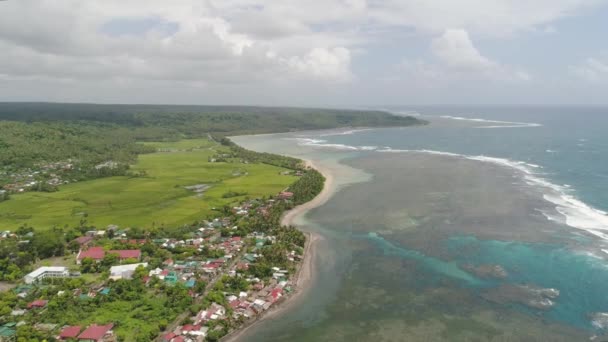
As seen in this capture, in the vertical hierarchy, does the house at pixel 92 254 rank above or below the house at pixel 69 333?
above

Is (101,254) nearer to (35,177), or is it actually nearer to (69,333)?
(69,333)

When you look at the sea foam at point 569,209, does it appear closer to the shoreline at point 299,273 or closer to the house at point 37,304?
the shoreline at point 299,273

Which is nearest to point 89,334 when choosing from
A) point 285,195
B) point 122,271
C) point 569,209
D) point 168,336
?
point 168,336

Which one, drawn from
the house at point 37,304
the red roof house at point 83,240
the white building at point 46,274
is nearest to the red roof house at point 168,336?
the house at point 37,304

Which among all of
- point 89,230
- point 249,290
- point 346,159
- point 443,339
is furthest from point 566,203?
point 89,230

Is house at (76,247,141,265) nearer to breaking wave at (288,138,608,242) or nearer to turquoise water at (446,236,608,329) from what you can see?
turquoise water at (446,236,608,329)
